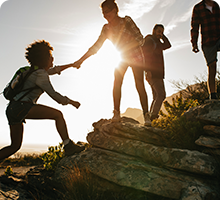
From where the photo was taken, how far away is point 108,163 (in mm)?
3422

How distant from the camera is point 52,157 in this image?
455cm

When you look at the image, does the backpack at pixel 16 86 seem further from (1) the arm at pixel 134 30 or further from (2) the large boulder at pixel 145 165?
(1) the arm at pixel 134 30

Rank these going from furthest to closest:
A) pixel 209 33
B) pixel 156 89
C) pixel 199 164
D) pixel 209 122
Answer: pixel 156 89 < pixel 209 33 < pixel 209 122 < pixel 199 164

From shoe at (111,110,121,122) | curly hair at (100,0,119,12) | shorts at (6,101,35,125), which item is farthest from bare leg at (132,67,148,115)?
shorts at (6,101,35,125)

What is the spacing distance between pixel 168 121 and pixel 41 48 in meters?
3.54

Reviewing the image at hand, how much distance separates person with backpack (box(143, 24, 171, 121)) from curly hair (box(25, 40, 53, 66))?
3.08 metres

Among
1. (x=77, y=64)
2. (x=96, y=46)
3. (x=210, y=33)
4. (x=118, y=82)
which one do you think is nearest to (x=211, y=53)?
(x=210, y=33)

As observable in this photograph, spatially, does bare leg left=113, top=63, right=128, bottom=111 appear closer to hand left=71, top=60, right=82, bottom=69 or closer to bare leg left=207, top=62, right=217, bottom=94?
hand left=71, top=60, right=82, bottom=69

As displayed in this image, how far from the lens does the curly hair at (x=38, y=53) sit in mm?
3338

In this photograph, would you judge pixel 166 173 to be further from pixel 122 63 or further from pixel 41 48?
pixel 41 48

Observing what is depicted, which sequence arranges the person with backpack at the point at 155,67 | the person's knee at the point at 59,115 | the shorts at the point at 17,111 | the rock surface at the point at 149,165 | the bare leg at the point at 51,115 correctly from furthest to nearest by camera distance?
the person with backpack at the point at 155,67 → the person's knee at the point at 59,115 → the bare leg at the point at 51,115 → the shorts at the point at 17,111 → the rock surface at the point at 149,165

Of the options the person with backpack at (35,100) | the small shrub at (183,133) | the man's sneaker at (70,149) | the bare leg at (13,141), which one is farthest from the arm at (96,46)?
the small shrub at (183,133)

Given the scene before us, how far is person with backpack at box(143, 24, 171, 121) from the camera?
525cm

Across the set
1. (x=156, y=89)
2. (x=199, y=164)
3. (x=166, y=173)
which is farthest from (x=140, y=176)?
(x=156, y=89)
